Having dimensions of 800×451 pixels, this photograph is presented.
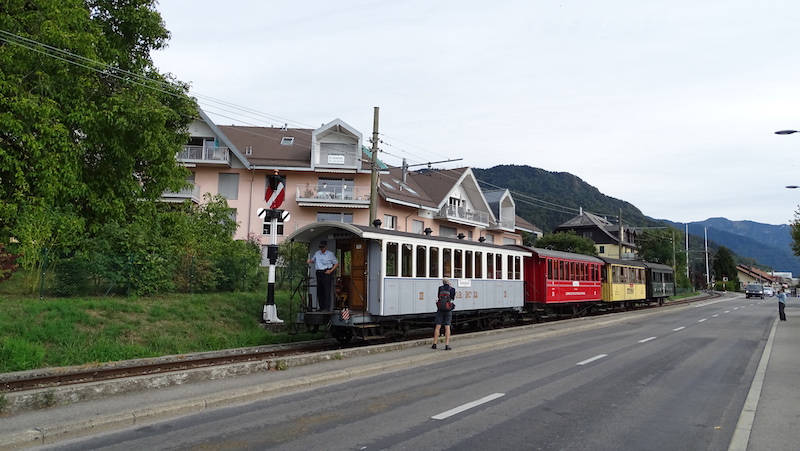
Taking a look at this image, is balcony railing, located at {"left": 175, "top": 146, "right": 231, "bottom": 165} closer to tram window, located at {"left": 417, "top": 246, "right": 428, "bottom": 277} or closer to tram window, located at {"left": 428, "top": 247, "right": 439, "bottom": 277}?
tram window, located at {"left": 428, "top": 247, "right": 439, "bottom": 277}

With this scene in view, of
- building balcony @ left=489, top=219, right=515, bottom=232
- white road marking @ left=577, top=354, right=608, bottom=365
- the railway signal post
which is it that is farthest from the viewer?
building balcony @ left=489, top=219, right=515, bottom=232

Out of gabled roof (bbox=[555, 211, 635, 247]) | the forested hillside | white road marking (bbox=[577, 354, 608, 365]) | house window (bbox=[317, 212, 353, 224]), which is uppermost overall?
the forested hillside

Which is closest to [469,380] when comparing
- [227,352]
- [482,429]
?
[482,429]

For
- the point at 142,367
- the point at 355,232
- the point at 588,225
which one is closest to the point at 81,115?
the point at 142,367

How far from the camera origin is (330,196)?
36469 mm

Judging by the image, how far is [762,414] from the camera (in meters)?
7.24

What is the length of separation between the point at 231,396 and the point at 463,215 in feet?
129

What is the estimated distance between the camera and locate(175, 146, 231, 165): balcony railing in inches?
1428

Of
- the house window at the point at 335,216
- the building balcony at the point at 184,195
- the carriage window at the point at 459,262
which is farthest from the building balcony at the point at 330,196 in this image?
the carriage window at the point at 459,262

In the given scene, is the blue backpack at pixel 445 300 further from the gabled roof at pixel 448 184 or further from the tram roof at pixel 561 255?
the gabled roof at pixel 448 184

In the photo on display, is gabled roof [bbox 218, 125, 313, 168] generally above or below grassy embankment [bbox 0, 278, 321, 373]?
above

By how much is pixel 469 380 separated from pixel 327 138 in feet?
98.4

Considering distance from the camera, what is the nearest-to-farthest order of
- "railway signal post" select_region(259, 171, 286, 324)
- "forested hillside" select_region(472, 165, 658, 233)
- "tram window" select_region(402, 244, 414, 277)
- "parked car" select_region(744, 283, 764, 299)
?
"tram window" select_region(402, 244, 414, 277), "railway signal post" select_region(259, 171, 286, 324), "parked car" select_region(744, 283, 764, 299), "forested hillside" select_region(472, 165, 658, 233)

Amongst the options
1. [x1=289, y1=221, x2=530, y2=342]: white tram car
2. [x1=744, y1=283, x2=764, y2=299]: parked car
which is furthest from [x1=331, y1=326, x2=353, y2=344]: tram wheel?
[x1=744, y1=283, x2=764, y2=299]: parked car
